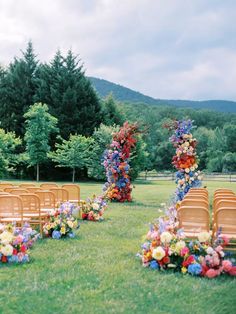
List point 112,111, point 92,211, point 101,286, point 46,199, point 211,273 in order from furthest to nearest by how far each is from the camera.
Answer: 1. point 112,111
2. point 92,211
3. point 46,199
4. point 211,273
5. point 101,286

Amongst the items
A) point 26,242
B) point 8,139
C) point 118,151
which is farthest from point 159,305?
point 8,139

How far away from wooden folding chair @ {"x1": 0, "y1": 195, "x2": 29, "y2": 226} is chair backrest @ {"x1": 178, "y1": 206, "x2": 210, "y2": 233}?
2.86 meters

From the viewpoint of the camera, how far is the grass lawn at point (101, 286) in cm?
464

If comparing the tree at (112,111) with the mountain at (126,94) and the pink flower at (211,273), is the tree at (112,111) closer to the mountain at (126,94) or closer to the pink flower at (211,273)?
the pink flower at (211,273)

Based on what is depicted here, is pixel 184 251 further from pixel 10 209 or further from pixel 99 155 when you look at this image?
pixel 99 155

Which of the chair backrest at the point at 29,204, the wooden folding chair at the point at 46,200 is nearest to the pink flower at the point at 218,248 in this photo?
the chair backrest at the point at 29,204

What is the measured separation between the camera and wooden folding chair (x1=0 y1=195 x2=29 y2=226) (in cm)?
781

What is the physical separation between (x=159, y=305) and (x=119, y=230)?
5.11 meters

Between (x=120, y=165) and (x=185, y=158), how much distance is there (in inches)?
133

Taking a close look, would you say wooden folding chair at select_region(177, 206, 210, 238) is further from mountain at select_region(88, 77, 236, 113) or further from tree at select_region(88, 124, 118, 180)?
mountain at select_region(88, 77, 236, 113)

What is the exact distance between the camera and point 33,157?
39.8 metres

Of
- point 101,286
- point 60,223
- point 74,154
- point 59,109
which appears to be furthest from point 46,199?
point 59,109

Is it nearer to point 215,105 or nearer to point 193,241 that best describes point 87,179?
point 193,241

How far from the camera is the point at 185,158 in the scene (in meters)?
14.5
